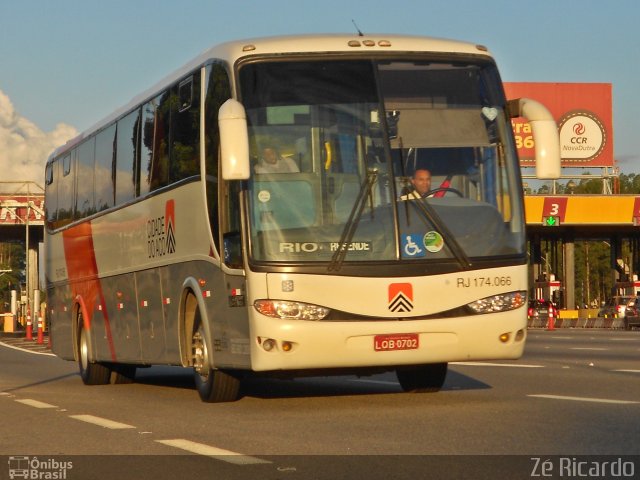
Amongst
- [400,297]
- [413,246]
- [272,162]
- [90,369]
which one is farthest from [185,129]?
[90,369]

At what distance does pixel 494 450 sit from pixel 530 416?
255cm

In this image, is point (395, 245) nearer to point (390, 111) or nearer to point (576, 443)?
point (390, 111)

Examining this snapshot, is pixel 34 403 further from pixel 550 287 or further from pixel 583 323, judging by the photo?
pixel 550 287

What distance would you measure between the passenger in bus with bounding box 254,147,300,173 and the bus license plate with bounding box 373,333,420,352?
5.58 ft

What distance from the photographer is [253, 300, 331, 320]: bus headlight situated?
13.0 meters

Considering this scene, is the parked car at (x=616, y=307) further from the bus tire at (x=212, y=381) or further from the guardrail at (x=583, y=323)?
the bus tire at (x=212, y=381)

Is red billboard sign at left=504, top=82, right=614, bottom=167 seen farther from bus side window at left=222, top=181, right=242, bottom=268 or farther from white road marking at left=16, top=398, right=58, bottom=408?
bus side window at left=222, top=181, right=242, bottom=268

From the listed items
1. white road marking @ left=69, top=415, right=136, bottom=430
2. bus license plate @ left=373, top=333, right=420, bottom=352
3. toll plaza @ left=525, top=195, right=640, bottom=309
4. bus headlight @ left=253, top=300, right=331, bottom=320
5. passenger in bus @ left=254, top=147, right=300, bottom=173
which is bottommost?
white road marking @ left=69, top=415, right=136, bottom=430

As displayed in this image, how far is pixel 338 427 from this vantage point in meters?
11.5

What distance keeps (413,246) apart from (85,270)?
27.6ft

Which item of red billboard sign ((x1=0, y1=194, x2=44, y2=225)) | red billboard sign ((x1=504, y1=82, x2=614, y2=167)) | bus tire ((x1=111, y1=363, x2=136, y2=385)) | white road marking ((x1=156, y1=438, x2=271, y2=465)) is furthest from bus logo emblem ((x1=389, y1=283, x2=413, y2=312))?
red billboard sign ((x1=0, y1=194, x2=44, y2=225))

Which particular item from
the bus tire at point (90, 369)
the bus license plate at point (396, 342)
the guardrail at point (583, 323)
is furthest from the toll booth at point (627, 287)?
the bus license plate at point (396, 342)

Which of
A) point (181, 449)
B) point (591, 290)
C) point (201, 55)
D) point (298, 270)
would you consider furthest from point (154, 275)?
point (591, 290)

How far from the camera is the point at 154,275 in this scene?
16.7m
